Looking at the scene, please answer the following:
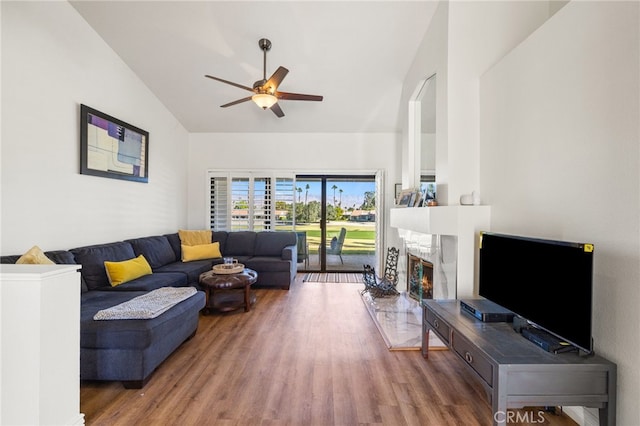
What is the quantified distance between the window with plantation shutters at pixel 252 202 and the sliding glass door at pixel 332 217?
0.25m

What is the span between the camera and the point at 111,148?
3.66 m

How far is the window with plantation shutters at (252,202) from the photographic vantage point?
566 cm

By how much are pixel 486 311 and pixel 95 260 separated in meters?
3.72

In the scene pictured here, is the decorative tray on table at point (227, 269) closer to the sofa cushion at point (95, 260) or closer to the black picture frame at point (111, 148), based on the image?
the sofa cushion at point (95, 260)

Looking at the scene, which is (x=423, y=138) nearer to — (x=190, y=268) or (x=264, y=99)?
(x=264, y=99)

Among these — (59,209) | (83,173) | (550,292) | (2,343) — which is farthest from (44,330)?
(550,292)

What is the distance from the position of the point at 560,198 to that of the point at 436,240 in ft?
4.42

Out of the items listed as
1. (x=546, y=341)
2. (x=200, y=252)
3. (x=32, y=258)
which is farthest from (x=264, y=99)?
(x=546, y=341)

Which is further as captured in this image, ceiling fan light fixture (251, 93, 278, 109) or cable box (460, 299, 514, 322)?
ceiling fan light fixture (251, 93, 278, 109)

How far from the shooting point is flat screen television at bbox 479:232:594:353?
57.6 inches

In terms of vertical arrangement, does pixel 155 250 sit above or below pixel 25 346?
above

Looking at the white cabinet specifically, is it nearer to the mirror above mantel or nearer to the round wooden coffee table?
the round wooden coffee table

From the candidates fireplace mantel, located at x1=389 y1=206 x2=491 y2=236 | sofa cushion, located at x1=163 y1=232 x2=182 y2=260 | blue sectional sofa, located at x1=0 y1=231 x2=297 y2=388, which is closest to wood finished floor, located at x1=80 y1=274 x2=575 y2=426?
blue sectional sofa, located at x1=0 y1=231 x2=297 y2=388

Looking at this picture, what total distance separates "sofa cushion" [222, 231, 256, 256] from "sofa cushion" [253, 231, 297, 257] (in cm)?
10
